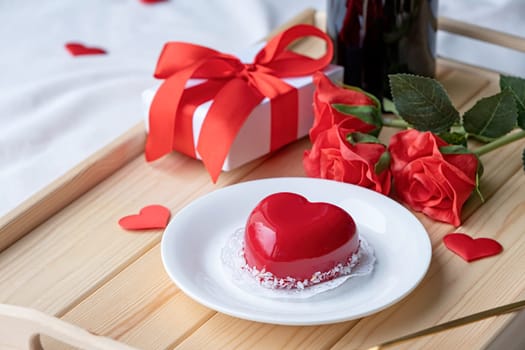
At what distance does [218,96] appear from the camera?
0.98 metres

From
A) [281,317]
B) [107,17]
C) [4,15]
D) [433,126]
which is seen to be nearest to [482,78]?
[433,126]

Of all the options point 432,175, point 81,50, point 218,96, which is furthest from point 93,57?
point 432,175

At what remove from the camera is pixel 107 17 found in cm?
155

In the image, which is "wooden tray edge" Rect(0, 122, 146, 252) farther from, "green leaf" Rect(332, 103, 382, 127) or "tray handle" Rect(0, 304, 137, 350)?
"green leaf" Rect(332, 103, 382, 127)

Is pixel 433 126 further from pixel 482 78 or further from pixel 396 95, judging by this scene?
pixel 482 78

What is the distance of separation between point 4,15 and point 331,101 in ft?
2.72

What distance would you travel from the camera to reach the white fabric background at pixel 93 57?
1.23 meters

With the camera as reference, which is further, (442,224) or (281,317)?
(442,224)

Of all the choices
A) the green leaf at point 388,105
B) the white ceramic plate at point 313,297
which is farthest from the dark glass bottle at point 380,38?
the white ceramic plate at point 313,297

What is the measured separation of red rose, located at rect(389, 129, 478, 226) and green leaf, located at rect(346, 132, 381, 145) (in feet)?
0.08

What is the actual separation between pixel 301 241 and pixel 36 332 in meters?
0.22

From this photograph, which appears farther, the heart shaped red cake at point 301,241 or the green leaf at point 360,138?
the green leaf at point 360,138

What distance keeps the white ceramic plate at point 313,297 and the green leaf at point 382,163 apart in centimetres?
2

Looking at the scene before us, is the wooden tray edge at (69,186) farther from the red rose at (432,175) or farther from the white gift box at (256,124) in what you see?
the red rose at (432,175)
